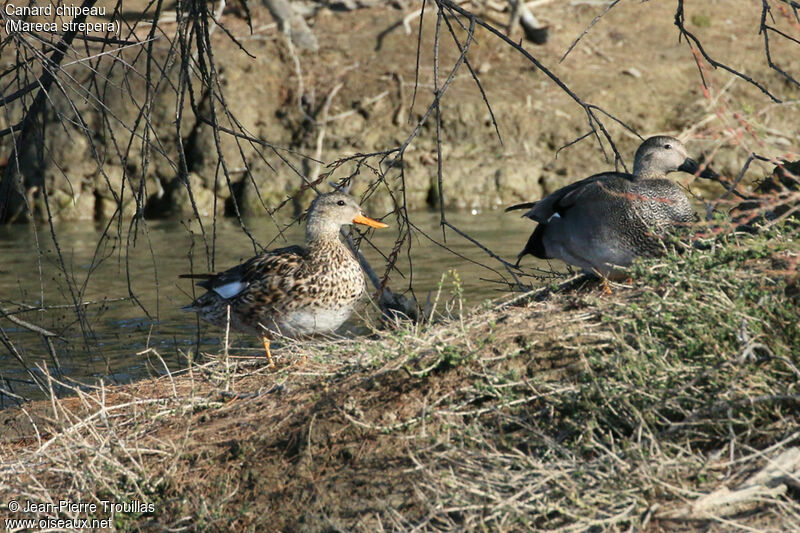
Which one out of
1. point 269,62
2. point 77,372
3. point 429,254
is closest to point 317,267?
point 77,372

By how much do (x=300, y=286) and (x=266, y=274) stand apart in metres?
0.31

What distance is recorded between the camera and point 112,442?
3.96 m

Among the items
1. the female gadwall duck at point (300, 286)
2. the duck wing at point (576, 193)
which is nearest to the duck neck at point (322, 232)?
the female gadwall duck at point (300, 286)

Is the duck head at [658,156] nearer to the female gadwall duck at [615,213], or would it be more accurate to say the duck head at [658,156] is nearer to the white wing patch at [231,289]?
the female gadwall duck at [615,213]

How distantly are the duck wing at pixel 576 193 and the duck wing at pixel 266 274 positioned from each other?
1519 millimetres

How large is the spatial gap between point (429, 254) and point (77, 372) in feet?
17.9

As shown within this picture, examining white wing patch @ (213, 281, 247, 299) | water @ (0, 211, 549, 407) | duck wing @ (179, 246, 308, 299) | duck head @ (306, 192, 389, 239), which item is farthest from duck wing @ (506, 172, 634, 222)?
white wing patch @ (213, 281, 247, 299)

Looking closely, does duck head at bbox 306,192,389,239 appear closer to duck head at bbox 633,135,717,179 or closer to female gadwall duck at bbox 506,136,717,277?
female gadwall duck at bbox 506,136,717,277

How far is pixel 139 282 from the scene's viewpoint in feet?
35.3

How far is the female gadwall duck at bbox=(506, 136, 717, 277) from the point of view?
222 inches

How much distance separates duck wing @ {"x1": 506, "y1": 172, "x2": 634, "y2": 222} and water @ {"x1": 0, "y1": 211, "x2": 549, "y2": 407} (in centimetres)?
57

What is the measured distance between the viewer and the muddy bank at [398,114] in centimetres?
1463

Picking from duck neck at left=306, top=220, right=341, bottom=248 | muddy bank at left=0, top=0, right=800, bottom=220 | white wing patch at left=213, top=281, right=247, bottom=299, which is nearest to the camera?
white wing patch at left=213, top=281, right=247, bottom=299

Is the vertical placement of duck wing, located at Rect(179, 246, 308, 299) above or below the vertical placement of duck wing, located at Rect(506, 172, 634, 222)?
below
